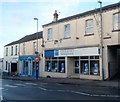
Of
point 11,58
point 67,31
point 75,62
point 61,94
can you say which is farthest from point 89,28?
point 11,58

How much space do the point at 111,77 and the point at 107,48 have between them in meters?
3.03

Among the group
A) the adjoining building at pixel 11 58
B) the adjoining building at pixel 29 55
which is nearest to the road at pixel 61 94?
the adjoining building at pixel 29 55

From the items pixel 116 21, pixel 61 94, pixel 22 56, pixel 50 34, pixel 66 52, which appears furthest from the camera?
pixel 22 56

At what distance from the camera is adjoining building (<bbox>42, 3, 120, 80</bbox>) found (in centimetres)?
1745

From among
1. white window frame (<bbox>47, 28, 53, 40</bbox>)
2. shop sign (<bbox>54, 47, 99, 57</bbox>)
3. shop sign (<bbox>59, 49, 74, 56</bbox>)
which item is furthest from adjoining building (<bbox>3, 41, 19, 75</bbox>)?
shop sign (<bbox>59, 49, 74, 56</bbox>)

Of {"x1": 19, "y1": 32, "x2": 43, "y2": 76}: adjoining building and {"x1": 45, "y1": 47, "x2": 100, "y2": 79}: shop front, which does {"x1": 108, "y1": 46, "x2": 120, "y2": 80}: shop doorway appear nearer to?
{"x1": 45, "y1": 47, "x2": 100, "y2": 79}: shop front

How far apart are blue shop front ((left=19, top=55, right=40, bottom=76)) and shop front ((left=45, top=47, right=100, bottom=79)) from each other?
3660 millimetres

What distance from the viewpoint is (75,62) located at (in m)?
22.0

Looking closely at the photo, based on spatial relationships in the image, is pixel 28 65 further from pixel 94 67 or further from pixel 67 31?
pixel 94 67

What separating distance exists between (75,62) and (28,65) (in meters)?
10.8

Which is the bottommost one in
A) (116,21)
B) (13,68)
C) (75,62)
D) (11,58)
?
(13,68)

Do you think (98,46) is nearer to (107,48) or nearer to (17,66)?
(107,48)

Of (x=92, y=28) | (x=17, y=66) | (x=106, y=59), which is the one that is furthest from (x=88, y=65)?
(x=17, y=66)

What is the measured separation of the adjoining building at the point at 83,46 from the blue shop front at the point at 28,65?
3269 mm
